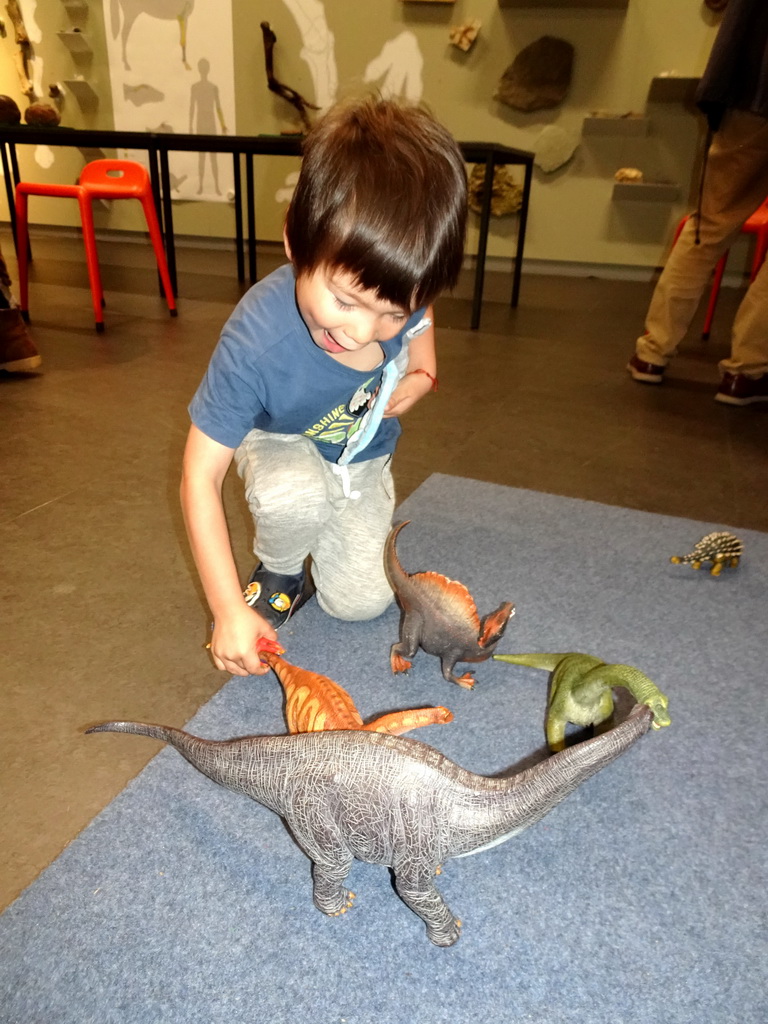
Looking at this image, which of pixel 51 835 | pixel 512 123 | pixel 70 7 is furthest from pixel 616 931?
pixel 70 7

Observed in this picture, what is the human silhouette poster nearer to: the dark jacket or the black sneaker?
the dark jacket

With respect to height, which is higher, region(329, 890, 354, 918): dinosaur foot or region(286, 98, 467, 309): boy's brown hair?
region(286, 98, 467, 309): boy's brown hair

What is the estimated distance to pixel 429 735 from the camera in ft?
3.49

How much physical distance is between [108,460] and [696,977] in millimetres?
1695

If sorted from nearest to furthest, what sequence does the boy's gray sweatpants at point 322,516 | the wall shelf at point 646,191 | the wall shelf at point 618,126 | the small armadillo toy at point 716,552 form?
the boy's gray sweatpants at point 322,516 < the small armadillo toy at point 716,552 < the wall shelf at point 618,126 < the wall shelf at point 646,191

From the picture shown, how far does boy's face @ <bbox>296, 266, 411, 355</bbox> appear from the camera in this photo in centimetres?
84

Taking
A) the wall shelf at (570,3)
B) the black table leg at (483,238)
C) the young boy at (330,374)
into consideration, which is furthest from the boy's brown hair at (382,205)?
the wall shelf at (570,3)

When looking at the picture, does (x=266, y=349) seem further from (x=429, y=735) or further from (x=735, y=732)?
(x=735, y=732)

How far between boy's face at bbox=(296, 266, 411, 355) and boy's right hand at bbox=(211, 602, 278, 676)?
0.36 meters

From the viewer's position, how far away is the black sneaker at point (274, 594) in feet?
4.27

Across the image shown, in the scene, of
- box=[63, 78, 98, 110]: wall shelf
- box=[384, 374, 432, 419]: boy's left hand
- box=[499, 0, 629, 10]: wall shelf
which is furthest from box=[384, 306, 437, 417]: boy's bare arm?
box=[63, 78, 98, 110]: wall shelf

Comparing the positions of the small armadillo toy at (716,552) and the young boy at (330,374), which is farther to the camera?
the small armadillo toy at (716,552)

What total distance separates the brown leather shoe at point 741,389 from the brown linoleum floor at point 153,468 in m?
0.06

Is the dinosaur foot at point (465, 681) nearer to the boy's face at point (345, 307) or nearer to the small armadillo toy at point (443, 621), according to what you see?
the small armadillo toy at point (443, 621)
